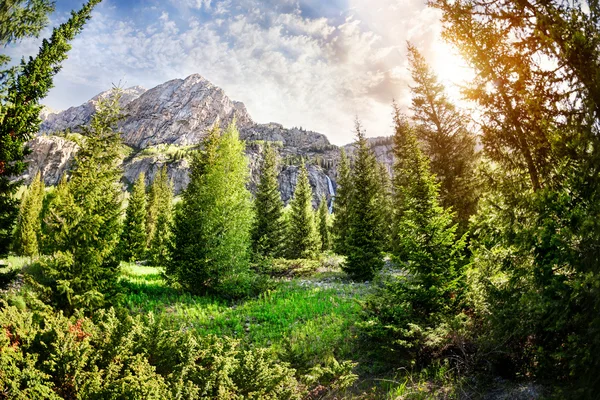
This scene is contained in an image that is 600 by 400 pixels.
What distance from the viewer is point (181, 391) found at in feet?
13.1

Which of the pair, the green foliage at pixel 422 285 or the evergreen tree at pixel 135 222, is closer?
the green foliage at pixel 422 285

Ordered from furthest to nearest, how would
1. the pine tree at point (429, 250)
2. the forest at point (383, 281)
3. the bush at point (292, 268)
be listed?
the bush at point (292, 268)
the pine tree at point (429, 250)
the forest at point (383, 281)

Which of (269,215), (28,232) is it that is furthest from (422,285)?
(28,232)

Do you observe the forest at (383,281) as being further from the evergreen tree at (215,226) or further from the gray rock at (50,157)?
the gray rock at (50,157)

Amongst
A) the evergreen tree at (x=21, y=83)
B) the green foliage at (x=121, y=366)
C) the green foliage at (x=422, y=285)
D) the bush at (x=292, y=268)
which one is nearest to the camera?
the green foliage at (x=121, y=366)

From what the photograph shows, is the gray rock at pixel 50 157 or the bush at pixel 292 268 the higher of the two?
the gray rock at pixel 50 157

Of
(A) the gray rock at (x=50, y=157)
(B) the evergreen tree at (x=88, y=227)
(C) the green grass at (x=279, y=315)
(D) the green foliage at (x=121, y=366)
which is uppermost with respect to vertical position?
(A) the gray rock at (x=50, y=157)

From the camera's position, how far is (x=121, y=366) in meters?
4.44

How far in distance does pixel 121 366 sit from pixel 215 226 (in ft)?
36.4

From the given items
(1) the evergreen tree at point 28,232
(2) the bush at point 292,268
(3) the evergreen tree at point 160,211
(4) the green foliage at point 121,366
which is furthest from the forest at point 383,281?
(1) the evergreen tree at point 28,232

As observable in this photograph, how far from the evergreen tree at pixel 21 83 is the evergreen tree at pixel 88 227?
9.66 ft

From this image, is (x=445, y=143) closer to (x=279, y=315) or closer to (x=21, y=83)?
(x=279, y=315)

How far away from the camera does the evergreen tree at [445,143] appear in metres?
A: 15.4

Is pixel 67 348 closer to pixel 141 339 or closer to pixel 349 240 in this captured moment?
pixel 141 339
